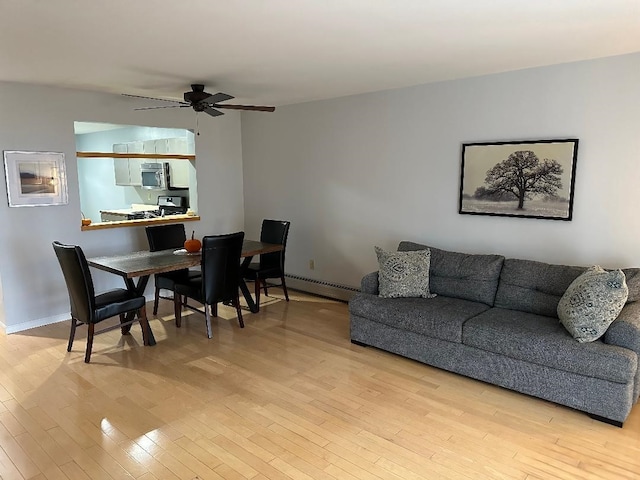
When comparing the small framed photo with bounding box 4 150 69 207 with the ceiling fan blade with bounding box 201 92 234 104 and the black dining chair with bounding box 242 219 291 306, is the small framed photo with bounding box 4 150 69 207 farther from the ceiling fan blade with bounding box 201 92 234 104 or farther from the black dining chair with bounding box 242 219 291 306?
the black dining chair with bounding box 242 219 291 306

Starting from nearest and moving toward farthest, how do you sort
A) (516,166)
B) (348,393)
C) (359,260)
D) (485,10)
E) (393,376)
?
(485,10) < (348,393) < (393,376) < (516,166) < (359,260)

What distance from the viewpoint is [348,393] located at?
3098 mm

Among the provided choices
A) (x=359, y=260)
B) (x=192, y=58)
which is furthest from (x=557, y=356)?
(x=192, y=58)

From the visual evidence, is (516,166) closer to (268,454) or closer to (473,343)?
(473,343)

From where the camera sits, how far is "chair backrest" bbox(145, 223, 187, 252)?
15.6ft

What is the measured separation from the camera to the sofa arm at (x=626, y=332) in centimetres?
266

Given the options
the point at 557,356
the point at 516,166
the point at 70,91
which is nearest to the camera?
the point at 557,356

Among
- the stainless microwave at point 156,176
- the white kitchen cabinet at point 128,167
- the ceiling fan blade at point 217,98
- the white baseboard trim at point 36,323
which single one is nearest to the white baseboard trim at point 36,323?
the white baseboard trim at point 36,323

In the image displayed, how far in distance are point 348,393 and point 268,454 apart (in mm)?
826

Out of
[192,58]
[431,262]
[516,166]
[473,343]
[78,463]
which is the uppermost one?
[192,58]

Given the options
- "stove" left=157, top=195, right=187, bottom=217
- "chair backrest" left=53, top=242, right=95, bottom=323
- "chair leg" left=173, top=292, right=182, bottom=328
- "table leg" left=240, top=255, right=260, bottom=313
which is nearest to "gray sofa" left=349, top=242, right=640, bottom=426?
"table leg" left=240, top=255, right=260, bottom=313

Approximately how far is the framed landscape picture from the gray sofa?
1.61ft

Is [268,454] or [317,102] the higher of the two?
[317,102]

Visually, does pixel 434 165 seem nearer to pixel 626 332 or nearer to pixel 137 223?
pixel 626 332
